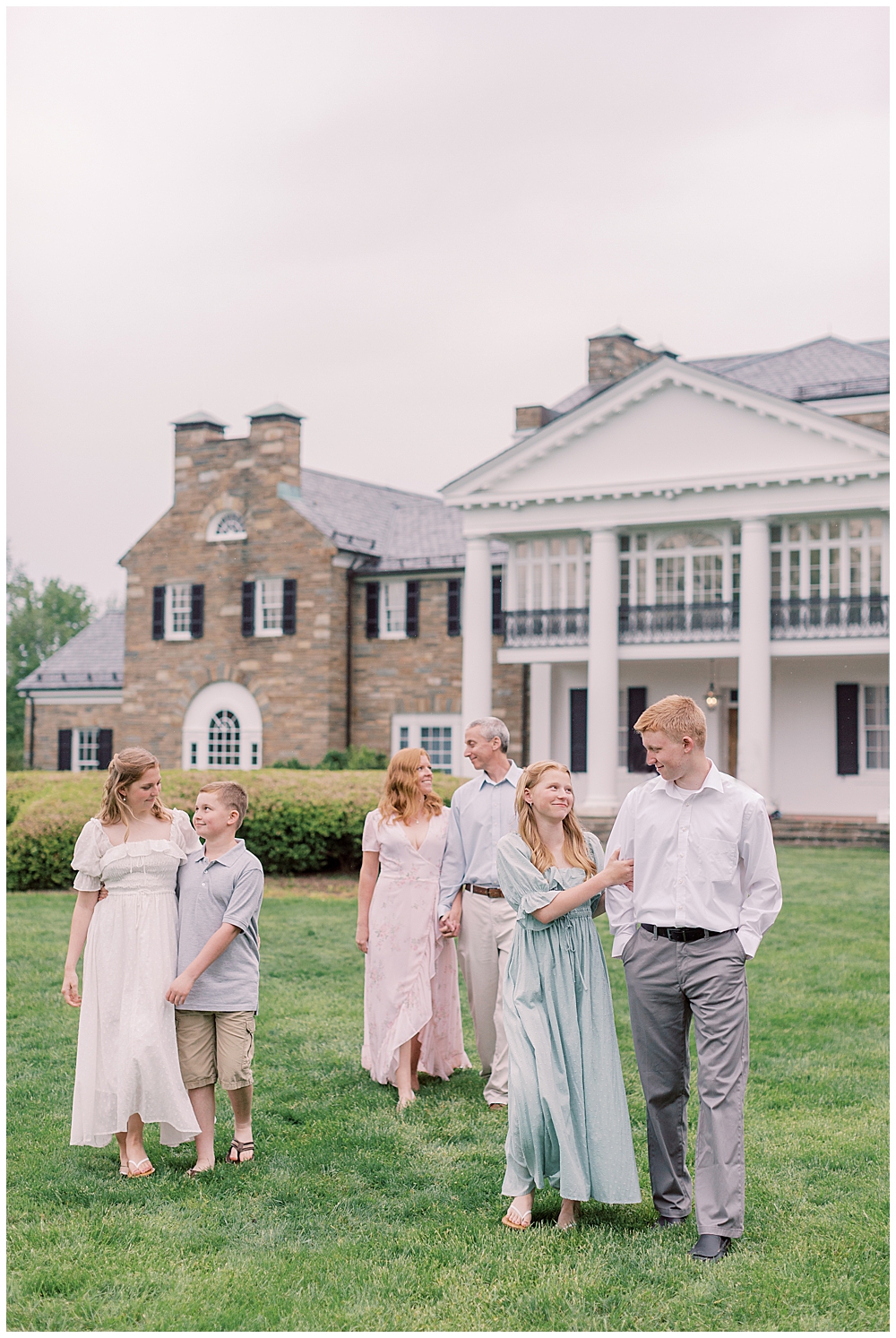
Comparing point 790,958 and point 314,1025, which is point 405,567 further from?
point 314,1025

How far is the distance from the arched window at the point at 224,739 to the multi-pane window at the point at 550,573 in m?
7.03

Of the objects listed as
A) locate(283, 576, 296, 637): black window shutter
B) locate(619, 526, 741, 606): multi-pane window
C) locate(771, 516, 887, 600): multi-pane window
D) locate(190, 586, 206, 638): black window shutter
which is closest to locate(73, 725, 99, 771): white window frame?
locate(190, 586, 206, 638): black window shutter

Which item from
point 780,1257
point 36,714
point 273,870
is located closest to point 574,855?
point 780,1257

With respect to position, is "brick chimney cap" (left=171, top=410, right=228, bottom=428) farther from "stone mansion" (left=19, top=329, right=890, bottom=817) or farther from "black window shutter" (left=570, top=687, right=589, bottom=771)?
"black window shutter" (left=570, top=687, right=589, bottom=771)

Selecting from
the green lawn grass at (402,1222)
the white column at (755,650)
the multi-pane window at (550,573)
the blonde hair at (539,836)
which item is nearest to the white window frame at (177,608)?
the multi-pane window at (550,573)

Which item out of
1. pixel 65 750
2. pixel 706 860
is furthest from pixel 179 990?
pixel 65 750

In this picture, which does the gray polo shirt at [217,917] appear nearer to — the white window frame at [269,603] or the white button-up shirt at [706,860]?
the white button-up shirt at [706,860]

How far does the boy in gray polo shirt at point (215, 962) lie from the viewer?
578 centimetres

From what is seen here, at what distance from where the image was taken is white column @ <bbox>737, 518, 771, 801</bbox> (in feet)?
76.6

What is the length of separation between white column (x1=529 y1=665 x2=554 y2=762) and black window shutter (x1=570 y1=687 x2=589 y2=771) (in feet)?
1.71

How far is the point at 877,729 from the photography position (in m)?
24.9

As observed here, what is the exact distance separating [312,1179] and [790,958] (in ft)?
20.9

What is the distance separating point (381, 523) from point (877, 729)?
12.3 m

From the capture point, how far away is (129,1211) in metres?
5.31
